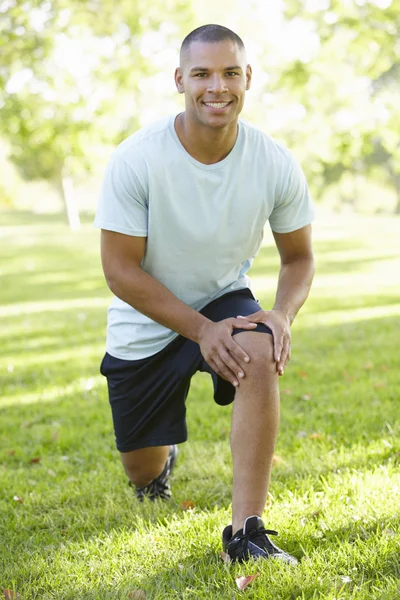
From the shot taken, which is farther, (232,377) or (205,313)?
(205,313)

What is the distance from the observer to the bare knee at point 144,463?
12.8 ft

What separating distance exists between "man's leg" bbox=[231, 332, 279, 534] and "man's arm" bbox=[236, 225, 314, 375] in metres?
0.12

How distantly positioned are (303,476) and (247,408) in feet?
3.85

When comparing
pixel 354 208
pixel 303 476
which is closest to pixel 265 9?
pixel 303 476

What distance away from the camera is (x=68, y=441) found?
5062 mm

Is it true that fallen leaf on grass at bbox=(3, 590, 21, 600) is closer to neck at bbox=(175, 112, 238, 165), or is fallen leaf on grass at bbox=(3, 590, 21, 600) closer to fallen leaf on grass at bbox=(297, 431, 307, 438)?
neck at bbox=(175, 112, 238, 165)

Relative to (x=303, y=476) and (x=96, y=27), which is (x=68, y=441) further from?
(x=96, y=27)

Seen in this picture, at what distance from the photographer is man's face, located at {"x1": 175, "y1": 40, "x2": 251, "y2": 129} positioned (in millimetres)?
3289

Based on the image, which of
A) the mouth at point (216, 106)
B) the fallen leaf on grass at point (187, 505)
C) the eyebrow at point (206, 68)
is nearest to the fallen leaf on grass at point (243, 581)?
the fallen leaf on grass at point (187, 505)

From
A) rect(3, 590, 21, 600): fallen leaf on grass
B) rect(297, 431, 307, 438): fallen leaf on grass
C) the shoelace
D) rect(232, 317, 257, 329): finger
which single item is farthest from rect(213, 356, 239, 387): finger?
rect(297, 431, 307, 438): fallen leaf on grass

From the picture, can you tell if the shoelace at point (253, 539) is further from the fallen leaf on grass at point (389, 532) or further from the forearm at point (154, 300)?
the forearm at point (154, 300)

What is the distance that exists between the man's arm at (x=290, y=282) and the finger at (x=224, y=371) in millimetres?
212

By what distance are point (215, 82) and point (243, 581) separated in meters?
1.89

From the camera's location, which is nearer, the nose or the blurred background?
the nose
